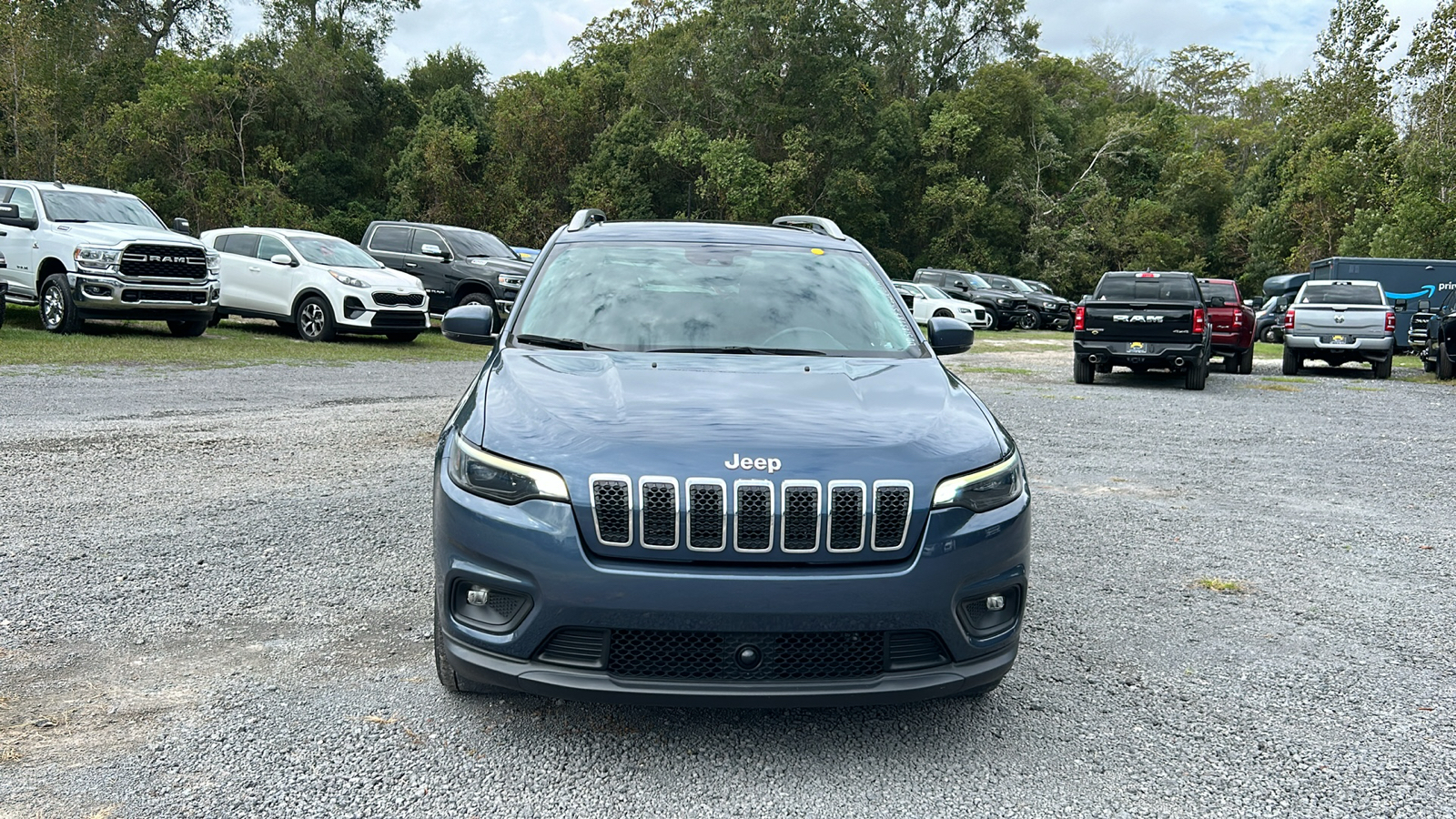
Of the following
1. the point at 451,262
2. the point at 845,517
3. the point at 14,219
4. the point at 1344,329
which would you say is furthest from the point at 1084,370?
the point at 14,219

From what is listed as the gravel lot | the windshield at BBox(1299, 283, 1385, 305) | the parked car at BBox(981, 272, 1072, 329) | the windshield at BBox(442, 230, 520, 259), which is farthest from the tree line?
the gravel lot

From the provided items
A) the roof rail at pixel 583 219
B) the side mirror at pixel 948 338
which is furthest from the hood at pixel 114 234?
the side mirror at pixel 948 338

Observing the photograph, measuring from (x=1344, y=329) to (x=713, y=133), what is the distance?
3322 centimetres

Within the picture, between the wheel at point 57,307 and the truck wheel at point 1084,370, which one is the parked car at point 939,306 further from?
the wheel at point 57,307

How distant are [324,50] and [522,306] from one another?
5007 centimetres

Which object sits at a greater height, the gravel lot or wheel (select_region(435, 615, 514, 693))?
wheel (select_region(435, 615, 514, 693))

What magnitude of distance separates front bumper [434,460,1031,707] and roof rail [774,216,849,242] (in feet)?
8.56

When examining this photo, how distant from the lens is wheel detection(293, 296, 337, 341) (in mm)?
17344

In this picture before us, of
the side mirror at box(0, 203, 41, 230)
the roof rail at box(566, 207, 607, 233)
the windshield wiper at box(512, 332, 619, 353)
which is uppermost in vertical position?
the side mirror at box(0, 203, 41, 230)

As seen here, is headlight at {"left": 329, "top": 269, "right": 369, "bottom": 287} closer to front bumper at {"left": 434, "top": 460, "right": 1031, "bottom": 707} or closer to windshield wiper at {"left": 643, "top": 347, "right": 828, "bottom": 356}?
windshield wiper at {"left": 643, "top": 347, "right": 828, "bottom": 356}

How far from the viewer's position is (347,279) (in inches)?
675

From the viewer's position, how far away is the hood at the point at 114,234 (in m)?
14.9

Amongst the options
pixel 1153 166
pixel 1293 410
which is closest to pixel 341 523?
pixel 1293 410

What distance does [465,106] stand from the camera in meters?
49.2
